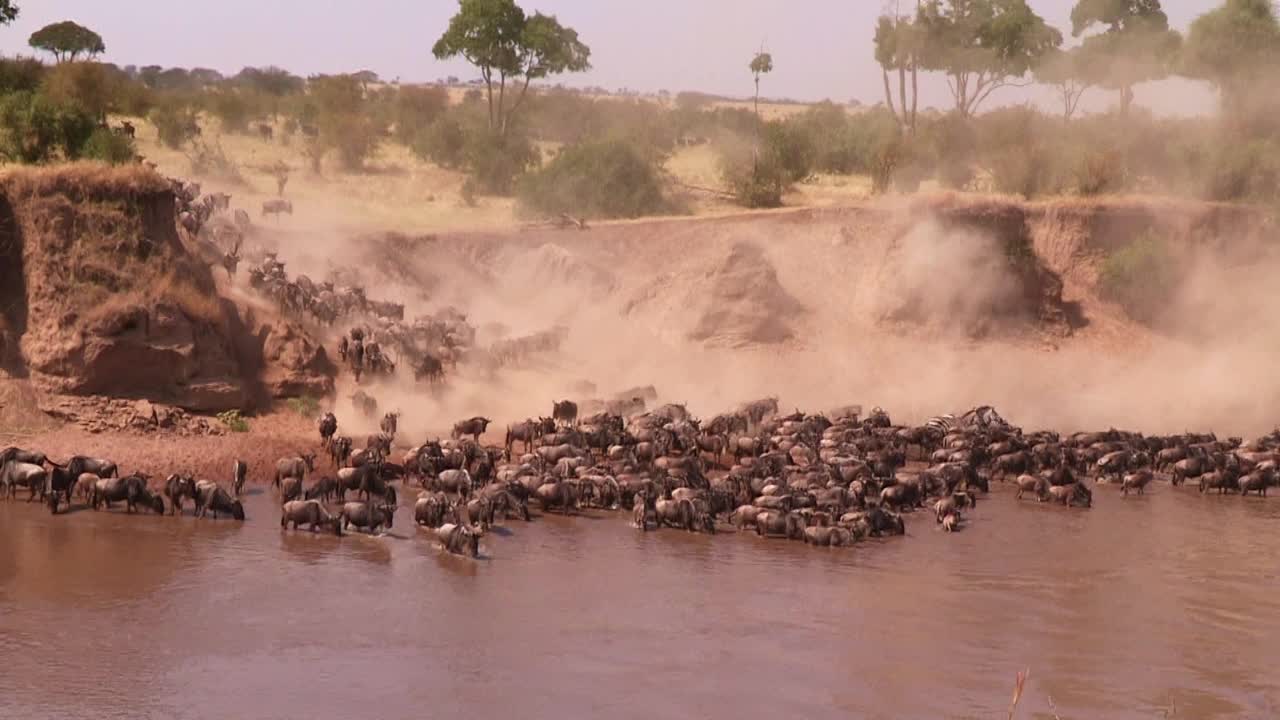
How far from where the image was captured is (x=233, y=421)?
89.9 feet

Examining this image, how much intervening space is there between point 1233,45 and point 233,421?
5008cm

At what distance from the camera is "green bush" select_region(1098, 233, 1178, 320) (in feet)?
138

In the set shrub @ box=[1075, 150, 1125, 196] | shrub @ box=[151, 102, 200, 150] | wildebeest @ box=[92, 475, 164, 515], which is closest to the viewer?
wildebeest @ box=[92, 475, 164, 515]

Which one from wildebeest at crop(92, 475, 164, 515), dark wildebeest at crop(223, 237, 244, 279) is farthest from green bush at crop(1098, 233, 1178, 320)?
wildebeest at crop(92, 475, 164, 515)

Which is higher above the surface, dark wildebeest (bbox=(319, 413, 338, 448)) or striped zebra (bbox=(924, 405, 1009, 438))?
dark wildebeest (bbox=(319, 413, 338, 448))

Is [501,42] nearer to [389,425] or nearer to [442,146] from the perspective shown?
[442,146]

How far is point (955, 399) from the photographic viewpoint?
36812 millimetres

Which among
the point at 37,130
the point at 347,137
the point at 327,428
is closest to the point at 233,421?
the point at 327,428

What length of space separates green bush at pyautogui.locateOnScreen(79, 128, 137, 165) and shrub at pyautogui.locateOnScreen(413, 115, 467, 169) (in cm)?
2490

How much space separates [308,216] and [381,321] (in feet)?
42.0

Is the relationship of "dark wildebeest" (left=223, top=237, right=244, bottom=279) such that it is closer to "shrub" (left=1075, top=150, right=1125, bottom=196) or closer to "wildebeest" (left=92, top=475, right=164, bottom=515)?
"wildebeest" (left=92, top=475, right=164, bottom=515)

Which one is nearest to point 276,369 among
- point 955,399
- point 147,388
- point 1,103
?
point 147,388

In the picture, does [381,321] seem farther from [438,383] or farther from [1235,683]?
[1235,683]

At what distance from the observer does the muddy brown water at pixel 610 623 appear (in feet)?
50.8
